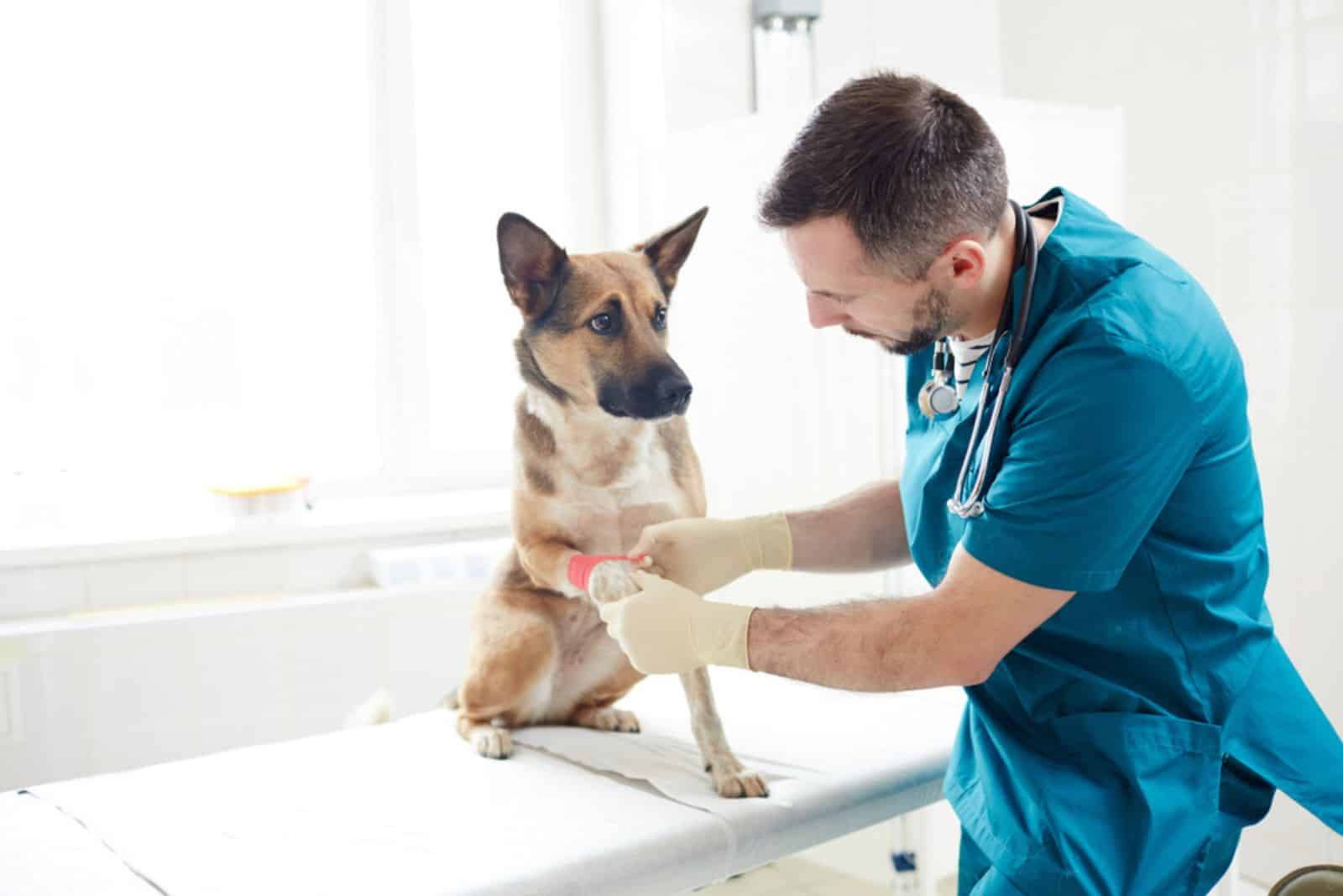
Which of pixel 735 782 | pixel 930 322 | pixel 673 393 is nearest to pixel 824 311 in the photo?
pixel 930 322

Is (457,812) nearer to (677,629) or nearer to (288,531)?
(677,629)

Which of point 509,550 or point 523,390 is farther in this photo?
point 509,550

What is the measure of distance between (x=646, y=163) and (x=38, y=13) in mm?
1352

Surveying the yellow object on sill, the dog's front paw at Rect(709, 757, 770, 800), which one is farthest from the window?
the dog's front paw at Rect(709, 757, 770, 800)

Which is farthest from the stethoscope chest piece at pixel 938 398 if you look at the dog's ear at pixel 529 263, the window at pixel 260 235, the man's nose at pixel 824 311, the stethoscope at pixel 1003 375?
the window at pixel 260 235

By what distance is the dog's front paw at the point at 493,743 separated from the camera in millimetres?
1607

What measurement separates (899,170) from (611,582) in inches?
23.7

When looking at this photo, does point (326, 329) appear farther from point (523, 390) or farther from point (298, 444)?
point (523, 390)

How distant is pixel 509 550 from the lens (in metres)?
1.78

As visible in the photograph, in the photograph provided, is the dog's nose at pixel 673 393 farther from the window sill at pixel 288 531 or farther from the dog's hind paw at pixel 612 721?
the window sill at pixel 288 531

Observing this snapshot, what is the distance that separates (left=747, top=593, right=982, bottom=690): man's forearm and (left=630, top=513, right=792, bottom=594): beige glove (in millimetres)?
238

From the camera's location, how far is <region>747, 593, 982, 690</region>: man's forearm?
46.6 inches

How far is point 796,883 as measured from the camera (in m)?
2.58

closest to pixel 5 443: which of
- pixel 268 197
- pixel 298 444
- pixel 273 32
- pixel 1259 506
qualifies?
pixel 298 444
